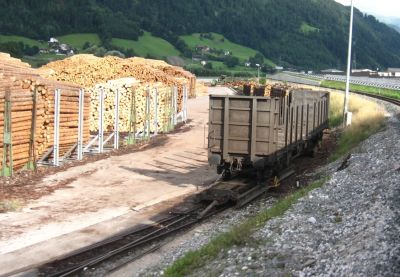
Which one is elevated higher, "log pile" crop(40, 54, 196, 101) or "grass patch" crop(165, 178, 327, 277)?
"log pile" crop(40, 54, 196, 101)

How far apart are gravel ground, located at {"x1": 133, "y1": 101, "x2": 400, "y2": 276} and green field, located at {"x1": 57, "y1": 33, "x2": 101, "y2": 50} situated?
132 meters

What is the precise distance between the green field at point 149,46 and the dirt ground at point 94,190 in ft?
391

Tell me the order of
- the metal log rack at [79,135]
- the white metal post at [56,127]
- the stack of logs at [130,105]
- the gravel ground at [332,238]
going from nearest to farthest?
the gravel ground at [332,238]
the metal log rack at [79,135]
the white metal post at [56,127]
the stack of logs at [130,105]

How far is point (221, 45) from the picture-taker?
180250 millimetres

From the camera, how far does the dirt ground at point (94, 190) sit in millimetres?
11883

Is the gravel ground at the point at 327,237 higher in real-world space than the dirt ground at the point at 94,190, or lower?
higher

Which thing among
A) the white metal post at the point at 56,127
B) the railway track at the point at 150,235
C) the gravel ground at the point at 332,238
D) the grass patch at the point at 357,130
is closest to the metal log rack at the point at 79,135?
the white metal post at the point at 56,127

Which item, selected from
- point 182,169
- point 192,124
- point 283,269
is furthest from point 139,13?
point 283,269

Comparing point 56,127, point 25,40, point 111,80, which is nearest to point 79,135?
point 56,127

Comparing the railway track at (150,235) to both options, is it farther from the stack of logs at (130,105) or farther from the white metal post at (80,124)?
the stack of logs at (130,105)

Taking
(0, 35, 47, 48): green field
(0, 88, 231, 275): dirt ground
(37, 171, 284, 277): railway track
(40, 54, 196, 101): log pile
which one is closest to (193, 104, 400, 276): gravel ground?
(37, 171, 284, 277): railway track

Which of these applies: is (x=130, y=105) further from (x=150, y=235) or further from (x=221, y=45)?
(x=221, y=45)

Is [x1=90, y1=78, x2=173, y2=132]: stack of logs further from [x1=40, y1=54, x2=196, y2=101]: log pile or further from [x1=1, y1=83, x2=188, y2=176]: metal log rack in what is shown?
[x1=40, y1=54, x2=196, y2=101]: log pile

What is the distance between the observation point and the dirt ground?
11.9 meters
